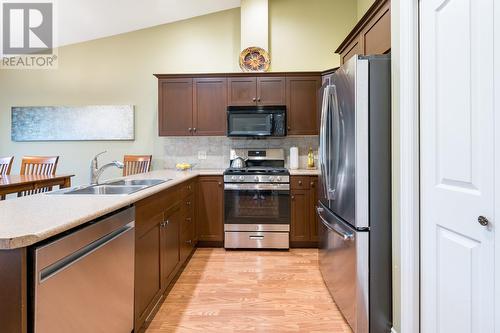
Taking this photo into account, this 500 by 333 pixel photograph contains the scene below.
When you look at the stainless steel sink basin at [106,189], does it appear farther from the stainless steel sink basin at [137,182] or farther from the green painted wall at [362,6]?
the green painted wall at [362,6]

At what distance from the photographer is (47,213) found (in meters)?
1.26

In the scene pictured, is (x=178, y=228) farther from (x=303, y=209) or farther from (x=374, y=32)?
(x=374, y=32)

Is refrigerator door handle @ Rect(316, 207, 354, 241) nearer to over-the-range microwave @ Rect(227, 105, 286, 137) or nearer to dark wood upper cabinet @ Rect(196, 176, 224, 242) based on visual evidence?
dark wood upper cabinet @ Rect(196, 176, 224, 242)

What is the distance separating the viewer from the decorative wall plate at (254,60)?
3.97 meters

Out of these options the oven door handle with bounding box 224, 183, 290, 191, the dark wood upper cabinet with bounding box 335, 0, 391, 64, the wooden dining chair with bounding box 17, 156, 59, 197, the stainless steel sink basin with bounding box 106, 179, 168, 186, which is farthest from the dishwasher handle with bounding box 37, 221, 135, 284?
the wooden dining chair with bounding box 17, 156, 59, 197

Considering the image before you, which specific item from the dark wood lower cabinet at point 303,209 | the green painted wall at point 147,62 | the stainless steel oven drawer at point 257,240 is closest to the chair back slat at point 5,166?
the green painted wall at point 147,62

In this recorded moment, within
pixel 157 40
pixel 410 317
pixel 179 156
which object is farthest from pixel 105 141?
pixel 410 317

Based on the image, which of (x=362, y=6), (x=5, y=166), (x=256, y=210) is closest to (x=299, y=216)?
(x=256, y=210)

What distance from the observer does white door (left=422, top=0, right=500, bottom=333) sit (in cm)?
107

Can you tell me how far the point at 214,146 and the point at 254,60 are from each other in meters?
1.33

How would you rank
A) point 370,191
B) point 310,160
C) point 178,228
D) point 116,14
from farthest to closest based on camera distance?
point 310,160, point 116,14, point 178,228, point 370,191

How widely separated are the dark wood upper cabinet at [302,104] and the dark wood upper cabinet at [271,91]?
0.08m

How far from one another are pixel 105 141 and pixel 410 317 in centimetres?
422

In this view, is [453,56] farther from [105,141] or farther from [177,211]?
[105,141]
